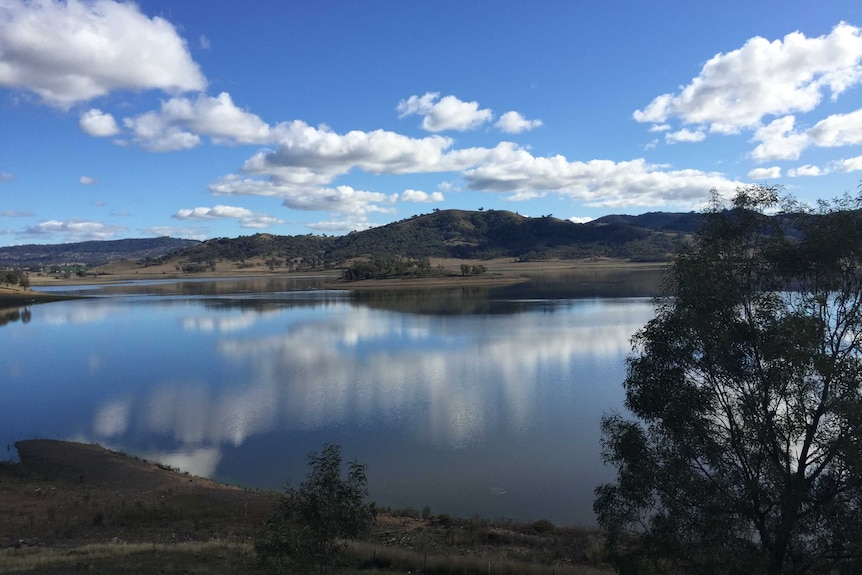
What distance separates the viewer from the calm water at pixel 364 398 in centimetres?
1919

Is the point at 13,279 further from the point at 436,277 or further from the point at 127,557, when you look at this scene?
the point at 127,557

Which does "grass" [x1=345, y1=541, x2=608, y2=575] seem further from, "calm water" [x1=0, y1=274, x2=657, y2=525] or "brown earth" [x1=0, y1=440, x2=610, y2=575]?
"calm water" [x1=0, y1=274, x2=657, y2=525]

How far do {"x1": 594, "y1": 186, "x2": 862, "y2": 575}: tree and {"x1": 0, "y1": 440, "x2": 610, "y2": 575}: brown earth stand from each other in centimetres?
387

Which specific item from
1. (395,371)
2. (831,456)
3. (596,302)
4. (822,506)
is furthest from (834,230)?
(596,302)

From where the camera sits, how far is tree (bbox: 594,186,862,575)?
843 cm

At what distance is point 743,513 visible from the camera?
872cm

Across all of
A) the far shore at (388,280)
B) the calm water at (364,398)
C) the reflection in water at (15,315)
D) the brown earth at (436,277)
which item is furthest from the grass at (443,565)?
the brown earth at (436,277)

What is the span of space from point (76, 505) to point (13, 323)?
207 ft

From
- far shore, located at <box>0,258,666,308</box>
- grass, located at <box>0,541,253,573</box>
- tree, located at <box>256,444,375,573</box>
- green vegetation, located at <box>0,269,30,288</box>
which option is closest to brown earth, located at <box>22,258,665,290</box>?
far shore, located at <box>0,258,666,308</box>

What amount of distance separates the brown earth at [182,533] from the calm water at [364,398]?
6.59 ft

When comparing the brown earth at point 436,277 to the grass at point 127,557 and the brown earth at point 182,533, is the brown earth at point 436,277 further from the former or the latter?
the grass at point 127,557

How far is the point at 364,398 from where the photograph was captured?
28.8 m

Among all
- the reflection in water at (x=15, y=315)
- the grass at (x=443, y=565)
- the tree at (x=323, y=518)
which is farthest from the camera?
the reflection in water at (x=15, y=315)

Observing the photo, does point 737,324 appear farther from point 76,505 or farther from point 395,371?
point 395,371
